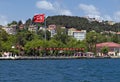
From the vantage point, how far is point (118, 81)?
51188 mm

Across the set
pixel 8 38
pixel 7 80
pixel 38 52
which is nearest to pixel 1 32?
pixel 8 38

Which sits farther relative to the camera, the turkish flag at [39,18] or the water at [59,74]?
the turkish flag at [39,18]

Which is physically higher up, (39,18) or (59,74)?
(39,18)

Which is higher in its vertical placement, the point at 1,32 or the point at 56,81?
the point at 1,32

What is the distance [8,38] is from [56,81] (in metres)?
148

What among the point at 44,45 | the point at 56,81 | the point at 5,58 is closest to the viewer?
the point at 56,81

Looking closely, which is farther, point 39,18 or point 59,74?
point 39,18

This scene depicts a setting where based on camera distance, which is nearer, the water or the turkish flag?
the water

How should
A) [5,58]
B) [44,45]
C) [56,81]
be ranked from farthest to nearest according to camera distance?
[44,45]
[5,58]
[56,81]

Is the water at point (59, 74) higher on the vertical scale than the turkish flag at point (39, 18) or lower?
lower

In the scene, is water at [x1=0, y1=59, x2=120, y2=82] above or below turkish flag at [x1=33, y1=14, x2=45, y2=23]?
below

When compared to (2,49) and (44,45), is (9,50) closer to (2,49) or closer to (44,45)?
(2,49)

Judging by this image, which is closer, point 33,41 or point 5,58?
point 5,58

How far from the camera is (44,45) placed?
192750 millimetres
